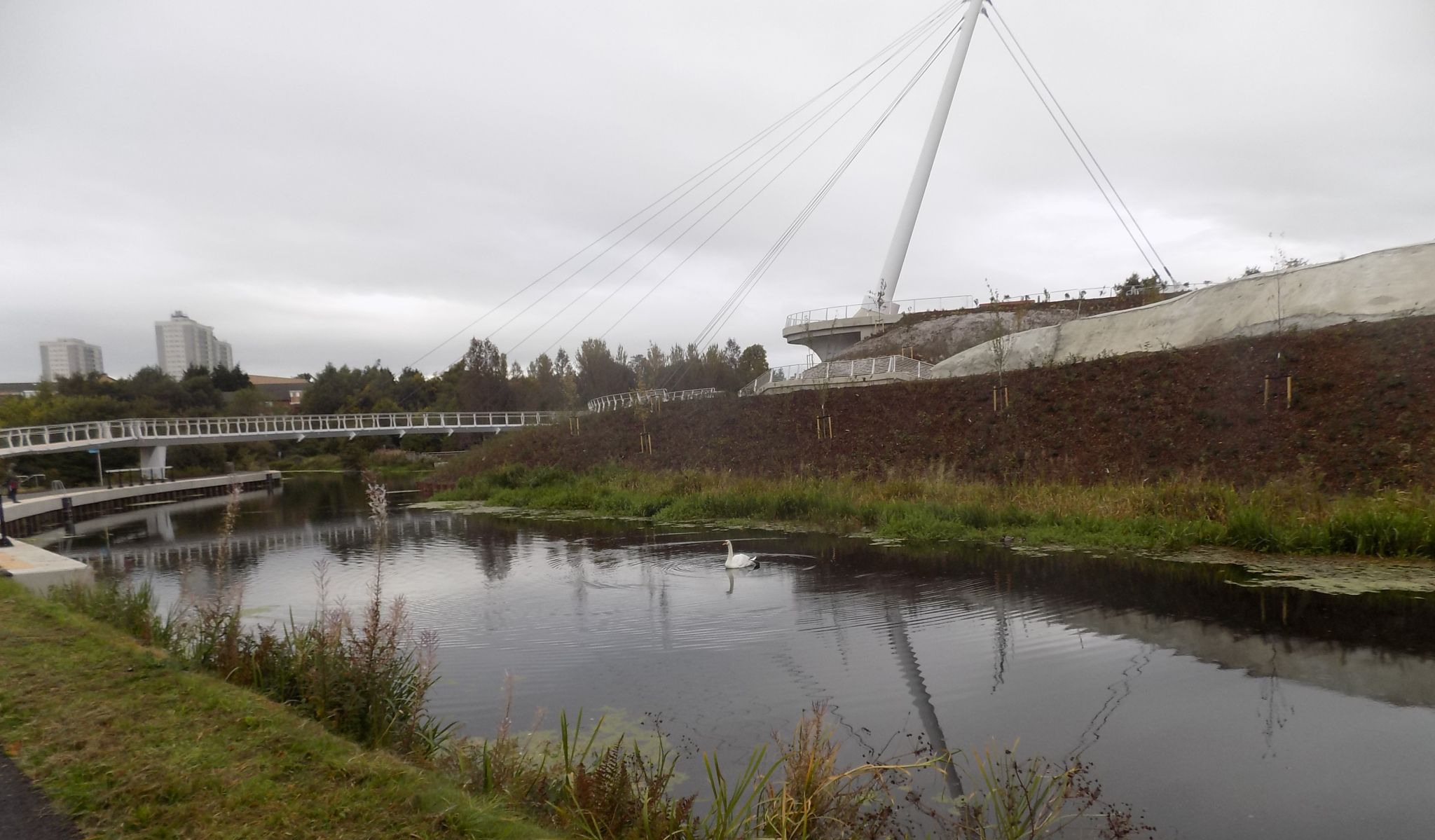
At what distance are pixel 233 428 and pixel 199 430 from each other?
31.0 ft

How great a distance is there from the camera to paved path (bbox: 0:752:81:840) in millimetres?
3807

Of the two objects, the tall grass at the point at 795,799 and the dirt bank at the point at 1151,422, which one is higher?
the dirt bank at the point at 1151,422

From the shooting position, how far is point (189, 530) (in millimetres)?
24188

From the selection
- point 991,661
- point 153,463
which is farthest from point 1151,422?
point 153,463

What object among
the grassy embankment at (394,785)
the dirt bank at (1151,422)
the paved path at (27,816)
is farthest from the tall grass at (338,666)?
the dirt bank at (1151,422)

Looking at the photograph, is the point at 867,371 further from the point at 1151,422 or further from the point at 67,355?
the point at 67,355

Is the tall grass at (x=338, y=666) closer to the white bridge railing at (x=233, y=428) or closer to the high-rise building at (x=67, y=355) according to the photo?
the white bridge railing at (x=233, y=428)

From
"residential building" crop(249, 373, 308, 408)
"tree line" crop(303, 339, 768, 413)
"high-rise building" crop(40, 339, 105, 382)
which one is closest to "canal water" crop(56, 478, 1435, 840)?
"tree line" crop(303, 339, 768, 413)

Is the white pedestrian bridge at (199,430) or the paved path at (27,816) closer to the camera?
the paved path at (27,816)

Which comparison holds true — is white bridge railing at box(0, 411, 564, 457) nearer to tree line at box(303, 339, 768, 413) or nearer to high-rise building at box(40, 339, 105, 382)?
tree line at box(303, 339, 768, 413)

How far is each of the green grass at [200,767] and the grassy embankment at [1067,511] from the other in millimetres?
11878

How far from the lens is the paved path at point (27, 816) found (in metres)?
3.81

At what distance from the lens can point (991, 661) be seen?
8023 mm

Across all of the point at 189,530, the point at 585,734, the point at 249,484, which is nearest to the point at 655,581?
the point at 585,734
